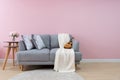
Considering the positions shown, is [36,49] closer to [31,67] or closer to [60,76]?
[31,67]

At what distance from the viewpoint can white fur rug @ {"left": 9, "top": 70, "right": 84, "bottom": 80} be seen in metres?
3.49

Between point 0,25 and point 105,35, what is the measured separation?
3029 millimetres

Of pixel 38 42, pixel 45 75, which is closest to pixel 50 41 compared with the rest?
pixel 38 42

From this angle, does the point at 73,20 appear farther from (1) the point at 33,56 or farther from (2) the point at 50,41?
(1) the point at 33,56

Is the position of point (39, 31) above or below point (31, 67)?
above

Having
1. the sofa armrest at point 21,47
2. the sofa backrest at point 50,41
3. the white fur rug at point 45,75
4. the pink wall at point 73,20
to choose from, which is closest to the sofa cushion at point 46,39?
the sofa backrest at point 50,41

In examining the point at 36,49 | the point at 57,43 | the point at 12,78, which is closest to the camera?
the point at 12,78

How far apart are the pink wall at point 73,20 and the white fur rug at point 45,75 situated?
4.76ft

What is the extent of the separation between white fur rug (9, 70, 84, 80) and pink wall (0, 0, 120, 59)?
1.45 m

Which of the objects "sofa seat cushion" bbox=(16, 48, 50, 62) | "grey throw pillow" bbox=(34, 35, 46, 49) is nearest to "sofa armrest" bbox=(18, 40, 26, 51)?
"sofa seat cushion" bbox=(16, 48, 50, 62)

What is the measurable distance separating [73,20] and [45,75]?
1.98 metres

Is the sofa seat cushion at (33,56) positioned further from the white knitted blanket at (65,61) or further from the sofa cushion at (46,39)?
the sofa cushion at (46,39)

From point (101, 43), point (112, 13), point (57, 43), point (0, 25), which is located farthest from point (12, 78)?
point (112, 13)

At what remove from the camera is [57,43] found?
4.75 meters
